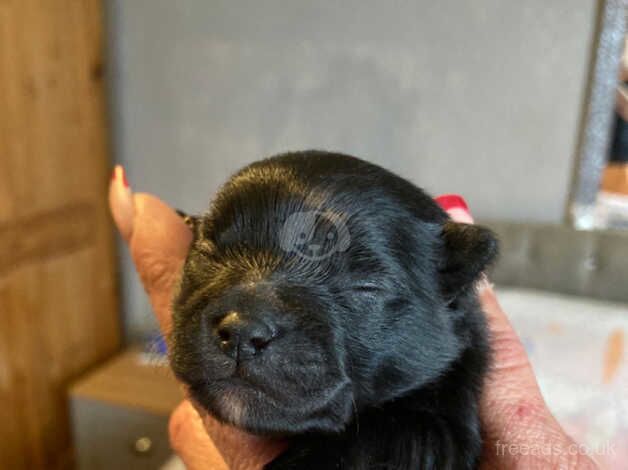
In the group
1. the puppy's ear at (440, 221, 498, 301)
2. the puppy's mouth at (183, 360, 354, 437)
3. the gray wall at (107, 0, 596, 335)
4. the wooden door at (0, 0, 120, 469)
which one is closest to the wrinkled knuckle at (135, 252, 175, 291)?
the puppy's mouth at (183, 360, 354, 437)

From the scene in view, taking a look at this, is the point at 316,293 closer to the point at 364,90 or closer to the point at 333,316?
the point at 333,316

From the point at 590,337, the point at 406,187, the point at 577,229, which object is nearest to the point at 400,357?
the point at 406,187

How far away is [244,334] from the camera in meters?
0.70

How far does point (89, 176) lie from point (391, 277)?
2320 mm

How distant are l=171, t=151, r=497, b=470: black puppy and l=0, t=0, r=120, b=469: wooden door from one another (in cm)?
180

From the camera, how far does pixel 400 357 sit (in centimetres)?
84

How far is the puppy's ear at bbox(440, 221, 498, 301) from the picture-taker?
2.89ft

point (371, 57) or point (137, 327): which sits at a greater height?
point (371, 57)

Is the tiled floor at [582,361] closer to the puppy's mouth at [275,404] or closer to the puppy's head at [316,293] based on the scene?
the puppy's head at [316,293]

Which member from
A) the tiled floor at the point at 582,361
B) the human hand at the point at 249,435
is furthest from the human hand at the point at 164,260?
the tiled floor at the point at 582,361

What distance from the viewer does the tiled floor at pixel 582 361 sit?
1.65 meters

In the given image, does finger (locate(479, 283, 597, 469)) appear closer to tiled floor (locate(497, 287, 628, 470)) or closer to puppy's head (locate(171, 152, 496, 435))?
puppy's head (locate(171, 152, 496, 435))

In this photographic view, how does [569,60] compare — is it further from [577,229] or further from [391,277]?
[391,277]

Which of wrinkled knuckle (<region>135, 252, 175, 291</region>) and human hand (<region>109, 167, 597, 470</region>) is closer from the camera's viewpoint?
human hand (<region>109, 167, 597, 470</region>)
